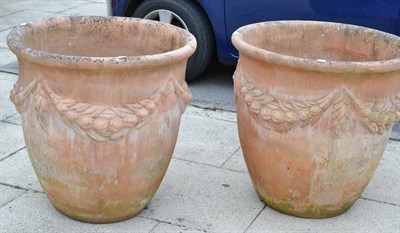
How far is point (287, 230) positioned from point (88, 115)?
133 centimetres

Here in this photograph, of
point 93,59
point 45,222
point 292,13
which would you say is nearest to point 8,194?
point 45,222

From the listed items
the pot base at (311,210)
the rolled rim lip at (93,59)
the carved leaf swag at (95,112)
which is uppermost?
the rolled rim lip at (93,59)

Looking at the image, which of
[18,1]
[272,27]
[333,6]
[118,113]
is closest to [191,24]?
[333,6]

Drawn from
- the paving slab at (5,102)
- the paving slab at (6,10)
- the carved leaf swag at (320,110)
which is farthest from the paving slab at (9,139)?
the paving slab at (6,10)

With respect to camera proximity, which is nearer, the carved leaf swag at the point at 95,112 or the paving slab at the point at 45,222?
the carved leaf swag at the point at 95,112

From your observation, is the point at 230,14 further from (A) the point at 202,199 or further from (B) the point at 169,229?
(B) the point at 169,229

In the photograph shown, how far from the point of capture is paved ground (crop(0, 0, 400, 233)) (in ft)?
13.5

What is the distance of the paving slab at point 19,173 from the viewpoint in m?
4.54

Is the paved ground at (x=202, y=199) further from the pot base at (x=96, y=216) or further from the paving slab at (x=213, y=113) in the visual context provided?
the paving slab at (x=213, y=113)

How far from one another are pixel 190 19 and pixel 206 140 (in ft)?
4.84

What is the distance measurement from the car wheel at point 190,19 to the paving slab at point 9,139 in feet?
5.86

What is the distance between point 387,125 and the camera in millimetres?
4074

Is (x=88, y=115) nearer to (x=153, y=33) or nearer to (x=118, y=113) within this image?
(x=118, y=113)

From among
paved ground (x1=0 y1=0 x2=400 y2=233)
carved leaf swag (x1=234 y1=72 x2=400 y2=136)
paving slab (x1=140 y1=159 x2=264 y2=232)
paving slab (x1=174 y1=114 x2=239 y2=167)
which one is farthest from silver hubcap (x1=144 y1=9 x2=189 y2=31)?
carved leaf swag (x1=234 y1=72 x2=400 y2=136)
